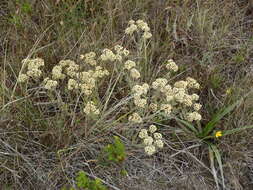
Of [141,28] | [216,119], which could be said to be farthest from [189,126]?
[141,28]

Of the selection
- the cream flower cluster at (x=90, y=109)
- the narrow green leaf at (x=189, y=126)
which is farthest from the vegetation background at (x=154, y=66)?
the cream flower cluster at (x=90, y=109)

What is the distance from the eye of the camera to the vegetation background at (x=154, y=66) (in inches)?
86.5

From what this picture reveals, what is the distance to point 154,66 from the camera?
9.14 feet

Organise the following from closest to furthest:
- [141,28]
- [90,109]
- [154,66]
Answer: [90,109]
[141,28]
[154,66]

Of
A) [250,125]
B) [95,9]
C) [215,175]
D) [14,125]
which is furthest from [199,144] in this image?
[95,9]

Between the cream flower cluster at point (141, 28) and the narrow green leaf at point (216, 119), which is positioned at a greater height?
the cream flower cluster at point (141, 28)

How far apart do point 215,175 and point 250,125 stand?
49 cm

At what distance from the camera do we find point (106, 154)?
2164mm

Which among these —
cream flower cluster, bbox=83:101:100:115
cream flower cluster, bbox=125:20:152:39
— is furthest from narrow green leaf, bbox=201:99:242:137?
cream flower cluster, bbox=83:101:100:115

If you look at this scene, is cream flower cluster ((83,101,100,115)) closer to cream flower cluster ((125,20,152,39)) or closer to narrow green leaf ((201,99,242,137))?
cream flower cluster ((125,20,152,39))

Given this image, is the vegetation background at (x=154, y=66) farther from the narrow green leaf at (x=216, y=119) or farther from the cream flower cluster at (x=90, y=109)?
the cream flower cluster at (x=90, y=109)

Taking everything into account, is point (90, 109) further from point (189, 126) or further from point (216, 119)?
point (216, 119)

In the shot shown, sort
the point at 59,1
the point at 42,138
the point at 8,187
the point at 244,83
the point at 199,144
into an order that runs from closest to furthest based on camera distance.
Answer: the point at 8,187 < the point at 42,138 < the point at 199,144 < the point at 244,83 < the point at 59,1

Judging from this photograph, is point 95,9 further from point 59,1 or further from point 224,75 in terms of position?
point 224,75
